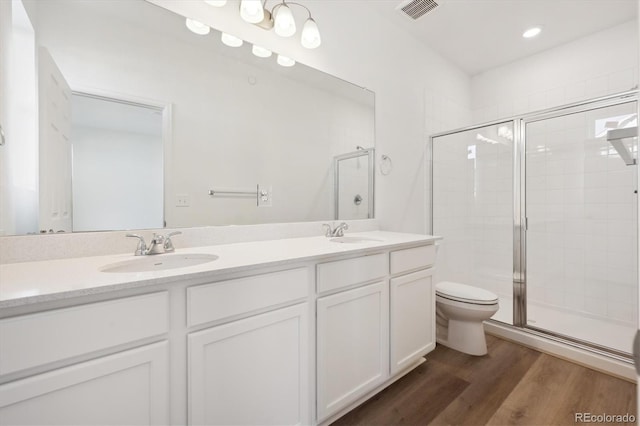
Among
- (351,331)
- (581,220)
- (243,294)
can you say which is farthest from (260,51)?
(581,220)

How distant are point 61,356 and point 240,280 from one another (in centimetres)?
48

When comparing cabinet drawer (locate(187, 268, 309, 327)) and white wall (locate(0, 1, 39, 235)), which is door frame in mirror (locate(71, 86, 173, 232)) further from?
cabinet drawer (locate(187, 268, 309, 327))

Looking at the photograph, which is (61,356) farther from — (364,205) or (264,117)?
(364,205)

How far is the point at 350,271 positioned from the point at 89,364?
3.15ft

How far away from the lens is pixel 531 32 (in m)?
2.43

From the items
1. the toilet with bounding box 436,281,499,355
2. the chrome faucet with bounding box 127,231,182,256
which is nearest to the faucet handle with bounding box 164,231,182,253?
the chrome faucet with bounding box 127,231,182,256

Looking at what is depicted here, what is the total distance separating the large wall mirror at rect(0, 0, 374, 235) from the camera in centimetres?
103

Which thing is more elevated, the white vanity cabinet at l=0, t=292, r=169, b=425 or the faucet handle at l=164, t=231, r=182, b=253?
the faucet handle at l=164, t=231, r=182, b=253

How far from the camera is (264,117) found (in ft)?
5.50

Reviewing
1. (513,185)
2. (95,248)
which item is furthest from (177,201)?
(513,185)

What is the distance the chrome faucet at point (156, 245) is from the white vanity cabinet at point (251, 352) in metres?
0.43

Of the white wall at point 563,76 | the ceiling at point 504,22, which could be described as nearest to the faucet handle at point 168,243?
the ceiling at point 504,22

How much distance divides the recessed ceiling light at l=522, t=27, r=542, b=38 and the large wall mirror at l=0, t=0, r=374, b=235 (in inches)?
80.8

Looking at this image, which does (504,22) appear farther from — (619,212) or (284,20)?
(284,20)
